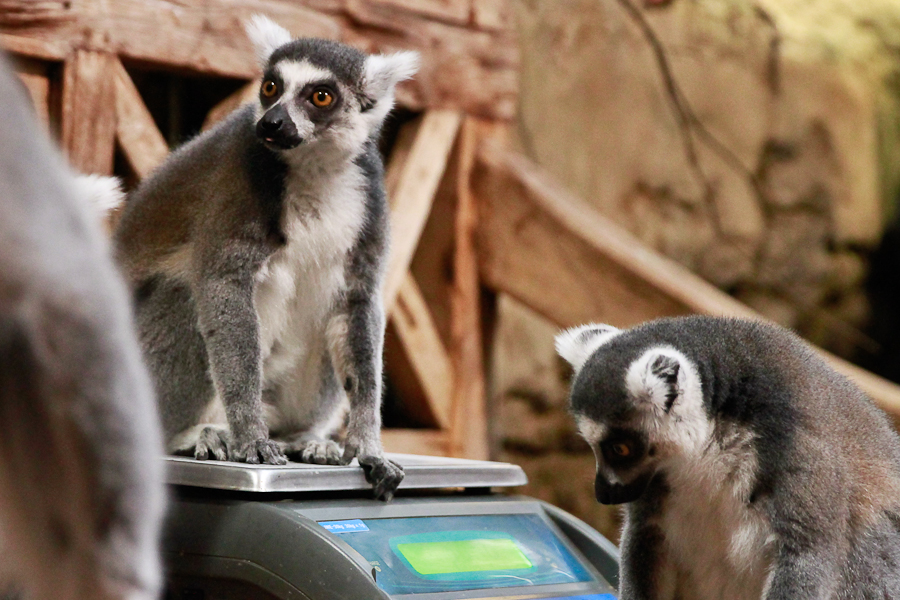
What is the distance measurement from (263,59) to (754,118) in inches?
188

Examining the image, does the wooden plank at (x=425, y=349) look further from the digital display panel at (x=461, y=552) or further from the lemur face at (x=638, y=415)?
the lemur face at (x=638, y=415)

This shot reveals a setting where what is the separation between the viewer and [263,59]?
8.98 ft

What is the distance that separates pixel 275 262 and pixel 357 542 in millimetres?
880

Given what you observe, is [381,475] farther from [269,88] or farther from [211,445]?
[269,88]

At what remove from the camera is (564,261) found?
418cm

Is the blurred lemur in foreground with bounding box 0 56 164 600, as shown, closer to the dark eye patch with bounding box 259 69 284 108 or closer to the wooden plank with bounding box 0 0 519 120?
the dark eye patch with bounding box 259 69 284 108

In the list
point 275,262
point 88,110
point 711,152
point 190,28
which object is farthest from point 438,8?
point 711,152

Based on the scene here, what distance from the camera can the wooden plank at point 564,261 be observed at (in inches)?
157

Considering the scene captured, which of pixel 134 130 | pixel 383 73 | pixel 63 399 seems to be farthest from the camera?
pixel 134 130

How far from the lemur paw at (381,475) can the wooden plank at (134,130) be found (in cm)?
143

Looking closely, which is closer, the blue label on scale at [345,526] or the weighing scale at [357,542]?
the weighing scale at [357,542]

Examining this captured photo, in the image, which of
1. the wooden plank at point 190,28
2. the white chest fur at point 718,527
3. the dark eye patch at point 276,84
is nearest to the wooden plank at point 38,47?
the wooden plank at point 190,28

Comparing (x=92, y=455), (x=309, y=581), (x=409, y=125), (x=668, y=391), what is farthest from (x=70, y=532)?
(x=409, y=125)

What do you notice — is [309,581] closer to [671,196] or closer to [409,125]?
[409,125]
